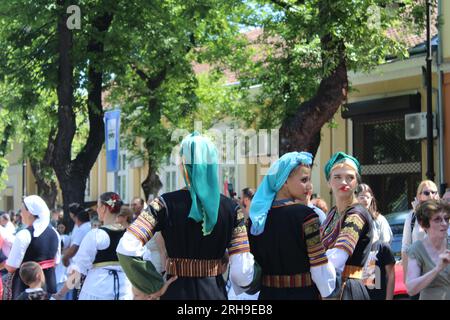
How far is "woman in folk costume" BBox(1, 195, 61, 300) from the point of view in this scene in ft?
26.9

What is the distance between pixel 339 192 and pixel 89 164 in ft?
33.2

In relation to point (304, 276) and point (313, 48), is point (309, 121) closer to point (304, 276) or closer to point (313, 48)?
point (313, 48)

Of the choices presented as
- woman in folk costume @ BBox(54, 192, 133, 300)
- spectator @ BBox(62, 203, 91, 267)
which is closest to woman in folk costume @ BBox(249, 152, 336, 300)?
woman in folk costume @ BBox(54, 192, 133, 300)

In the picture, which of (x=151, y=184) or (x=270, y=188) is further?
(x=151, y=184)

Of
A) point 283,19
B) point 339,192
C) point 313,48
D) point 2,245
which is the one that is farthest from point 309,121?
point 339,192

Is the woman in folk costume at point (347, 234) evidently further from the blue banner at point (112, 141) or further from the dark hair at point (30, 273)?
the blue banner at point (112, 141)

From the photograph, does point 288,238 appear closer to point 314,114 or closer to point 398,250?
point 398,250

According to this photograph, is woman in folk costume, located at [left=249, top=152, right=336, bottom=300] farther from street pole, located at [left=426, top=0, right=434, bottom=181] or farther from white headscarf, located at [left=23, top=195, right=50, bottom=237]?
street pole, located at [left=426, top=0, right=434, bottom=181]

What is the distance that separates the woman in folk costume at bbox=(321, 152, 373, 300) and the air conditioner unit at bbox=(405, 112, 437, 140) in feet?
44.0

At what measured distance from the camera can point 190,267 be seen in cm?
464

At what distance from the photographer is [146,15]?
607 inches

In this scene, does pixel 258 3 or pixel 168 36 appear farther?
pixel 258 3

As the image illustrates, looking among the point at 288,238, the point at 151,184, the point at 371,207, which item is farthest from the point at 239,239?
the point at 151,184

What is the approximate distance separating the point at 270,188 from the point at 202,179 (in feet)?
1.56
